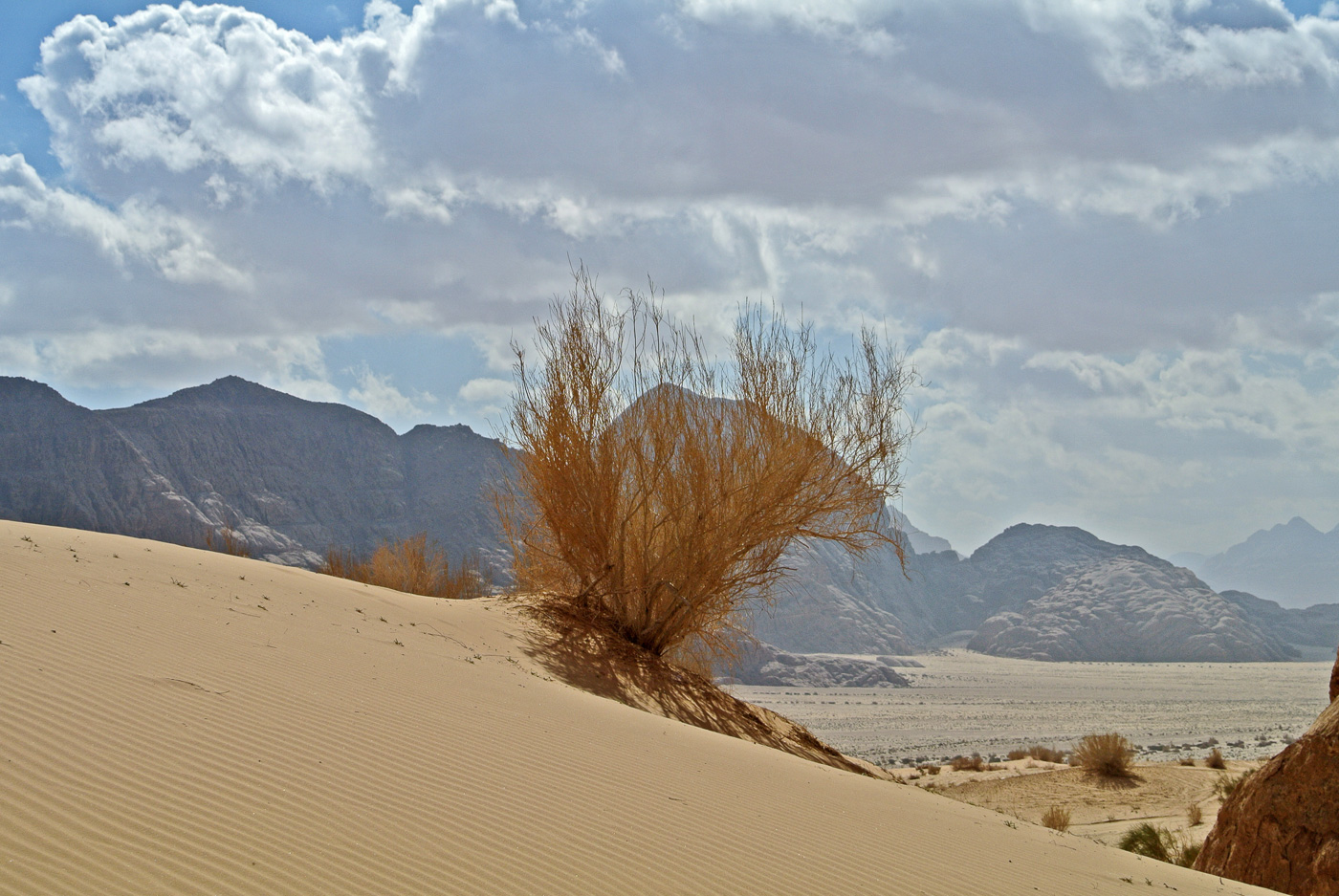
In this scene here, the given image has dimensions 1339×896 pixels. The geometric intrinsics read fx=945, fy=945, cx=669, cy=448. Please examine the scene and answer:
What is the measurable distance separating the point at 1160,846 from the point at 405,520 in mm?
59899

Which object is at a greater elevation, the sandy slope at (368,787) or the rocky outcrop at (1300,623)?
the rocky outcrop at (1300,623)

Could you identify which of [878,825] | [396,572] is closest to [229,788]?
[878,825]

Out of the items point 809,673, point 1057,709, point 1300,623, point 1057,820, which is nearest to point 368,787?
point 1057,820

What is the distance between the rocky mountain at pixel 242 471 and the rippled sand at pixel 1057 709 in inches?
926

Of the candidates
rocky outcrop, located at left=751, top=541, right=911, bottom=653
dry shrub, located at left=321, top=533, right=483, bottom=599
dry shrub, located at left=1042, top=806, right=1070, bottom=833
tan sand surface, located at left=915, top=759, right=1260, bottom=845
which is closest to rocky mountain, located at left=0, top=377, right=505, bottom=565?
rocky outcrop, located at left=751, top=541, right=911, bottom=653

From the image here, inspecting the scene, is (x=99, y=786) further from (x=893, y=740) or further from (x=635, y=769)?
(x=893, y=740)

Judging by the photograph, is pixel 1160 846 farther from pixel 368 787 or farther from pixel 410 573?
pixel 410 573

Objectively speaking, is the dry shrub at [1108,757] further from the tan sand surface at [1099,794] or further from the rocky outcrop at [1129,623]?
the rocky outcrop at [1129,623]

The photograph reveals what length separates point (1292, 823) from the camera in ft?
21.9

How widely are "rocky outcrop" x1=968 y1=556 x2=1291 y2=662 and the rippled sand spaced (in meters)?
6.21

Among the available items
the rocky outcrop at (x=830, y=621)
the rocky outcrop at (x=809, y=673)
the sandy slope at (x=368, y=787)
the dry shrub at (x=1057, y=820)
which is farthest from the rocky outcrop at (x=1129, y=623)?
the sandy slope at (x=368, y=787)

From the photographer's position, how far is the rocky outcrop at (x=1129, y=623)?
7706 cm

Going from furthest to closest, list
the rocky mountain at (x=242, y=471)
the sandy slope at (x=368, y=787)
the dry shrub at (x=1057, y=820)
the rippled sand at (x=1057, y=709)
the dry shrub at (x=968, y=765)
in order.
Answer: the rocky mountain at (x=242, y=471) → the rippled sand at (x=1057, y=709) → the dry shrub at (x=968, y=765) → the dry shrub at (x=1057, y=820) → the sandy slope at (x=368, y=787)

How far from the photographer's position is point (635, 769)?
5609 mm
